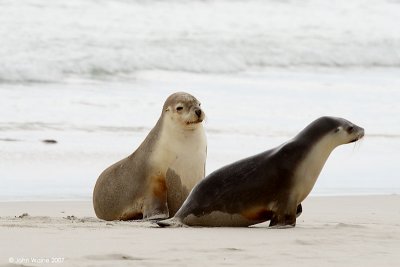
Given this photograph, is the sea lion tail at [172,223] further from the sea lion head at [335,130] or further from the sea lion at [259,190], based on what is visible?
the sea lion head at [335,130]

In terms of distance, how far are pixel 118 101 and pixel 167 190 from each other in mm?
7135

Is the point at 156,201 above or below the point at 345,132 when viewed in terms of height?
below

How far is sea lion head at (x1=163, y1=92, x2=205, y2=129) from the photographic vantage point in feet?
27.0

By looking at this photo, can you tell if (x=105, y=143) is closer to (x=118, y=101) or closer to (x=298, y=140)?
(x=118, y=101)

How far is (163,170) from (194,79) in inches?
401

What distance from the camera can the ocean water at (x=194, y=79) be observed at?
36.3 feet

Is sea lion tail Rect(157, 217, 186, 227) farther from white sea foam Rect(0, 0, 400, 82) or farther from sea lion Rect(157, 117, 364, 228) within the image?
white sea foam Rect(0, 0, 400, 82)

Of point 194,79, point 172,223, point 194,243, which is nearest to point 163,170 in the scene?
point 172,223

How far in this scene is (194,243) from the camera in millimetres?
5898

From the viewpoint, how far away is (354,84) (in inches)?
731

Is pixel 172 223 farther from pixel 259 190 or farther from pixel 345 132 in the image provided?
pixel 345 132

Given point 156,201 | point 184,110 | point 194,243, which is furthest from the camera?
point 184,110

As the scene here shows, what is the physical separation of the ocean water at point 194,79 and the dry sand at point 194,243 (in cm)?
241

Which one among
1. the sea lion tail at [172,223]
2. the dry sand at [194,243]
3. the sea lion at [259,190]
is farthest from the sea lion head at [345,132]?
the sea lion tail at [172,223]
